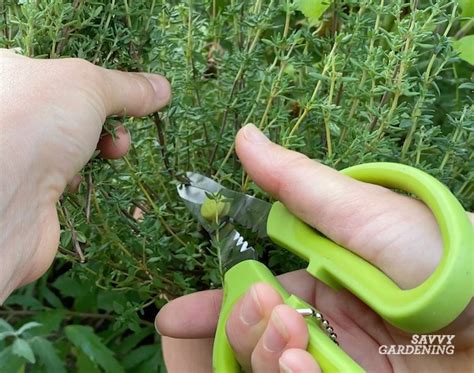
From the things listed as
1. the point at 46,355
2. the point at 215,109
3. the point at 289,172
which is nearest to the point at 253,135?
the point at 289,172

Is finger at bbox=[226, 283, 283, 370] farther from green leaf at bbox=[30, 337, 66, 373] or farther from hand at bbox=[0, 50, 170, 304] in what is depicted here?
green leaf at bbox=[30, 337, 66, 373]

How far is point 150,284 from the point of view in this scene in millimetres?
1002

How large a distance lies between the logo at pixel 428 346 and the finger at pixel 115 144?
1.36 feet

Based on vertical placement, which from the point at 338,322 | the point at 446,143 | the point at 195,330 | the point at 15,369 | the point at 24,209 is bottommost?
the point at 15,369

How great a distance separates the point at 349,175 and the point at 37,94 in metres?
0.37

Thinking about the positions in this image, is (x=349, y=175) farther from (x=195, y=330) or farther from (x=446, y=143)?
(x=195, y=330)

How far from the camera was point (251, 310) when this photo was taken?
30.9 inches

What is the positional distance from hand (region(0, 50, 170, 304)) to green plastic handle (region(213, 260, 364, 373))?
225mm

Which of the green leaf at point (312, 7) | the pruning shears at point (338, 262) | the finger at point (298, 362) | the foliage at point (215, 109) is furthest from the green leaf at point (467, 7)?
the finger at point (298, 362)

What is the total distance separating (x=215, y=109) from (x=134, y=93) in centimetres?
23

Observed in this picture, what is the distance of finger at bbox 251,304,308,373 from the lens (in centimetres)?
74

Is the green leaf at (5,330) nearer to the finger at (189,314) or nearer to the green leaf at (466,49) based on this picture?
the finger at (189,314)

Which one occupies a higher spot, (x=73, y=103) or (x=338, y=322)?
(x=73, y=103)

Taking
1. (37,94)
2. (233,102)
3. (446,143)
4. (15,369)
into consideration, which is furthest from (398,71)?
(15,369)
